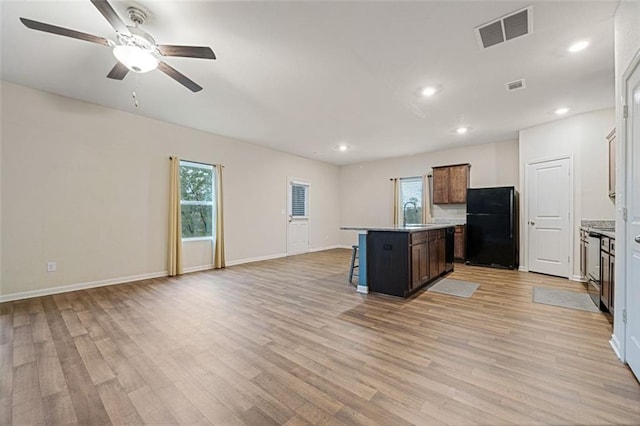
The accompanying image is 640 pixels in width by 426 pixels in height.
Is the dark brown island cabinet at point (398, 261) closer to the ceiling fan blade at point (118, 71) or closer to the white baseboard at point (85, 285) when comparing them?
Answer: the ceiling fan blade at point (118, 71)

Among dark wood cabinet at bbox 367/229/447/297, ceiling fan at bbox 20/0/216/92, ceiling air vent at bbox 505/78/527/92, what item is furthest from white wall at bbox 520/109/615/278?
A: ceiling fan at bbox 20/0/216/92

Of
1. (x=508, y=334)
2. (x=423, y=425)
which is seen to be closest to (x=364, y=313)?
(x=508, y=334)

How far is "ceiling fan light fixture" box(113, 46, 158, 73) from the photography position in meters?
2.27

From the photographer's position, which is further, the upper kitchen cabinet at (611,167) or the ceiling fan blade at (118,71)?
the upper kitchen cabinet at (611,167)

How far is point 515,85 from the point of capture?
3.44 meters

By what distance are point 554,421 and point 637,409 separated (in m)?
0.56

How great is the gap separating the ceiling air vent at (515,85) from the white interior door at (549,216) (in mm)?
2103

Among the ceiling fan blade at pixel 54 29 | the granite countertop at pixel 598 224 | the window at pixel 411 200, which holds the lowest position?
the granite countertop at pixel 598 224

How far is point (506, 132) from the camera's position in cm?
542

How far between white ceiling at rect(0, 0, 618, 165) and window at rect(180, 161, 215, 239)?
92cm

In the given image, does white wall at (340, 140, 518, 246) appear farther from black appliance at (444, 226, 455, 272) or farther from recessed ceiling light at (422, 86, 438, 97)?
recessed ceiling light at (422, 86, 438, 97)

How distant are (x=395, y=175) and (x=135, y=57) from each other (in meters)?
6.72

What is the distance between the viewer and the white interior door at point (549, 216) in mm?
4598

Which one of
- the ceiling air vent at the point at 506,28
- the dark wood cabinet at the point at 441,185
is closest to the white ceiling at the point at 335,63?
the ceiling air vent at the point at 506,28
